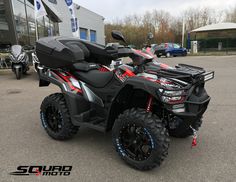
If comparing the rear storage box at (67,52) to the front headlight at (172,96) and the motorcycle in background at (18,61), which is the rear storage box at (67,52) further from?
the motorcycle in background at (18,61)

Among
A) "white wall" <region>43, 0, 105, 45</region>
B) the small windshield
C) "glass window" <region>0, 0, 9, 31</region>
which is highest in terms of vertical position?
"white wall" <region>43, 0, 105, 45</region>

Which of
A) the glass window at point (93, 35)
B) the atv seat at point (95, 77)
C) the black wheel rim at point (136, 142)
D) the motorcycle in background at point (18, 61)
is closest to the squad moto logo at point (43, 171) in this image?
the black wheel rim at point (136, 142)

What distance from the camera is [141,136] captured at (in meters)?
2.57

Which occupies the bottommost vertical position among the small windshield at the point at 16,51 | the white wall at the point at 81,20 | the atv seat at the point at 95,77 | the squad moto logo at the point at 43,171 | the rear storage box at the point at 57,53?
the squad moto logo at the point at 43,171

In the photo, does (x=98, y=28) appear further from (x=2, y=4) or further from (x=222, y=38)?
(x=2, y=4)

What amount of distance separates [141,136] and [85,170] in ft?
2.57

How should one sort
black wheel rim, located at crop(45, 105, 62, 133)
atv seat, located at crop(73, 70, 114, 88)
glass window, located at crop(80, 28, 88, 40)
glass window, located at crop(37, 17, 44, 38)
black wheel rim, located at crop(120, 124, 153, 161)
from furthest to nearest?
glass window, located at crop(80, 28, 88, 40), glass window, located at crop(37, 17, 44, 38), black wheel rim, located at crop(45, 105, 62, 133), atv seat, located at crop(73, 70, 114, 88), black wheel rim, located at crop(120, 124, 153, 161)

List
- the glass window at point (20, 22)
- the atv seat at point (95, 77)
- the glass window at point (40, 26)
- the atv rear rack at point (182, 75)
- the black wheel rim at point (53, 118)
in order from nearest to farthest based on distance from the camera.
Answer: the atv rear rack at point (182, 75), the atv seat at point (95, 77), the black wheel rim at point (53, 118), the glass window at point (20, 22), the glass window at point (40, 26)

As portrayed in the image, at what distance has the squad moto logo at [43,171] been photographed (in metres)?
2.62

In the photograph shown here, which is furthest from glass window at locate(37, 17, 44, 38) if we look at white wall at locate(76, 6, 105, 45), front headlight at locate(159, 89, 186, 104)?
front headlight at locate(159, 89, 186, 104)

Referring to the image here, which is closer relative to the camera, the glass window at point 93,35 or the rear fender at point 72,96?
the rear fender at point 72,96

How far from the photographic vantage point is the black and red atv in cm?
241

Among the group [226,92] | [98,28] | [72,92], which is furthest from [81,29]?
[72,92]

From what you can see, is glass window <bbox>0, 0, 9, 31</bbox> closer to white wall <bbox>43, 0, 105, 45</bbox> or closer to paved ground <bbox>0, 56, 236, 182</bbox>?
white wall <bbox>43, 0, 105, 45</bbox>
